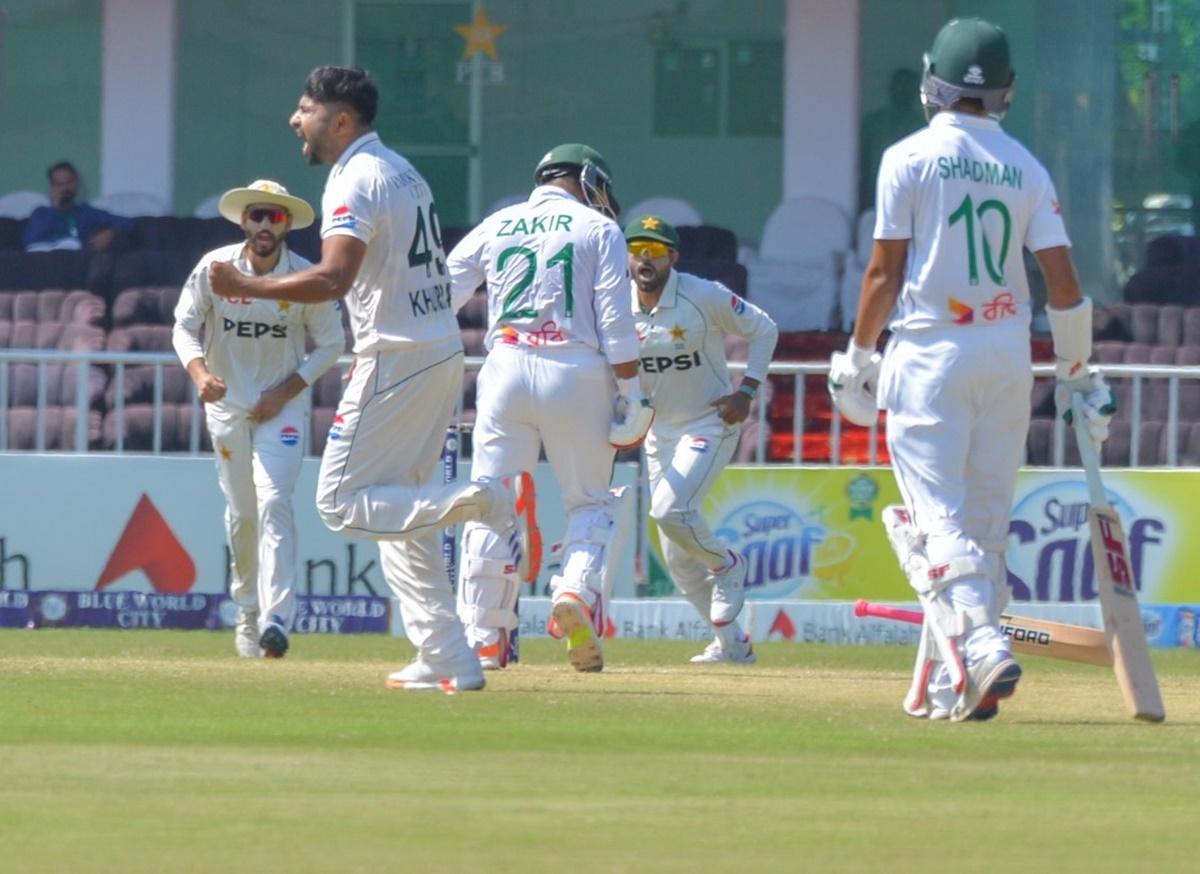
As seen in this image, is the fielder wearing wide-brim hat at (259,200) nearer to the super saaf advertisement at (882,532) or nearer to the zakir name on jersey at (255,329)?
the zakir name on jersey at (255,329)

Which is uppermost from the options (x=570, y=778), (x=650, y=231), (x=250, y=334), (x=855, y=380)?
(x=650, y=231)

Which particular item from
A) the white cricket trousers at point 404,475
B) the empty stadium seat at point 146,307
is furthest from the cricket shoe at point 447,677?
the empty stadium seat at point 146,307

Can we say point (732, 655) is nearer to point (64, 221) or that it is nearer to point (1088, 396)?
point (1088, 396)

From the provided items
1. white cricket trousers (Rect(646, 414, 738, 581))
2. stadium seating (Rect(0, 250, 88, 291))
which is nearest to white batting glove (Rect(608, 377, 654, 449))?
white cricket trousers (Rect(646, 414, 738, 581))

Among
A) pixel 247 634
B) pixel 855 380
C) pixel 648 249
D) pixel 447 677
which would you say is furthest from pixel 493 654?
pixel 648 249

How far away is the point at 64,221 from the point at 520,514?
8476mm

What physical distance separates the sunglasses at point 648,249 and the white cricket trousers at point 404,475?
320cm

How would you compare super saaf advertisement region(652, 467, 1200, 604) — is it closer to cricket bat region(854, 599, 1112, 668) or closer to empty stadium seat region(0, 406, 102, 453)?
empty stadium seat region(0, 406, 102, 453)

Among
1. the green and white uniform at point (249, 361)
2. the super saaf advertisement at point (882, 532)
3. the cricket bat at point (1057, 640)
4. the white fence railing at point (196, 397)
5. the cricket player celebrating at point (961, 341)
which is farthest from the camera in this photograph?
the white fence railing at point (196, 397)

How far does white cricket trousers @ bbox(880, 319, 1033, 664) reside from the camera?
27.2 feet

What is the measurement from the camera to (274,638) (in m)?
11.3

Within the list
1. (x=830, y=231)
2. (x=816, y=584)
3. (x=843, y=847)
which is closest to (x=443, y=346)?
(x=843, y=847)

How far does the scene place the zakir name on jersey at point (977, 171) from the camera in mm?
8320

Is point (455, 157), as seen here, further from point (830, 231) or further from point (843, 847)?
point (843, 847)
